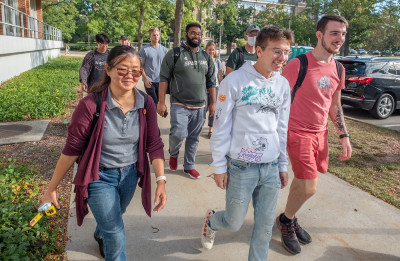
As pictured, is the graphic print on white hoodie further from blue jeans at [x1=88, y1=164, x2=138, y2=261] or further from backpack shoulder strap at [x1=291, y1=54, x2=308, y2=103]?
blue jeans at [x1=88, y1=164, x2=138, y2=261]

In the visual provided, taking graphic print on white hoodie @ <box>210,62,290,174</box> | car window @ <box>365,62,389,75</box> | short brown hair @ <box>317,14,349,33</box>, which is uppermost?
short brown hair @ <box>317,14,349,33</box>

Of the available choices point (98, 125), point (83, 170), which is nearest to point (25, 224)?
point (83, 170)

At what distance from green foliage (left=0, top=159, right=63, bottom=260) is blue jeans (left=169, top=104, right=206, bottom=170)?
1.81m

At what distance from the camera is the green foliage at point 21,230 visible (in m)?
2.76

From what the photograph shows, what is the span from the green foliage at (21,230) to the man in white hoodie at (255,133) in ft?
5.52

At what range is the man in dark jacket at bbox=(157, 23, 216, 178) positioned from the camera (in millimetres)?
4488

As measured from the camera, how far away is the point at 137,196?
4.12m

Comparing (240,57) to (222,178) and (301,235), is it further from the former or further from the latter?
(222,178)

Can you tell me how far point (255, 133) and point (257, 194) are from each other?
48 cm

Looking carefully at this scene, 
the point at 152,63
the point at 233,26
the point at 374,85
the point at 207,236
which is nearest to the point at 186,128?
the point at 207,236

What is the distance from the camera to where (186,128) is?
4625mm

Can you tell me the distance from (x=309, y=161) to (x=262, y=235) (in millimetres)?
876

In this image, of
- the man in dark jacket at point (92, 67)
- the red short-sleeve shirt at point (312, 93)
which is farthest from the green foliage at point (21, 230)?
the man in dark jacket at point (92, 67)

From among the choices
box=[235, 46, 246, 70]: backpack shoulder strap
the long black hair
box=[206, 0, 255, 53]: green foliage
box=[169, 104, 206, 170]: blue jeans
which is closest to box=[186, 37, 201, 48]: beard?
box=[169, 104, 206, 170]: blue jeans
